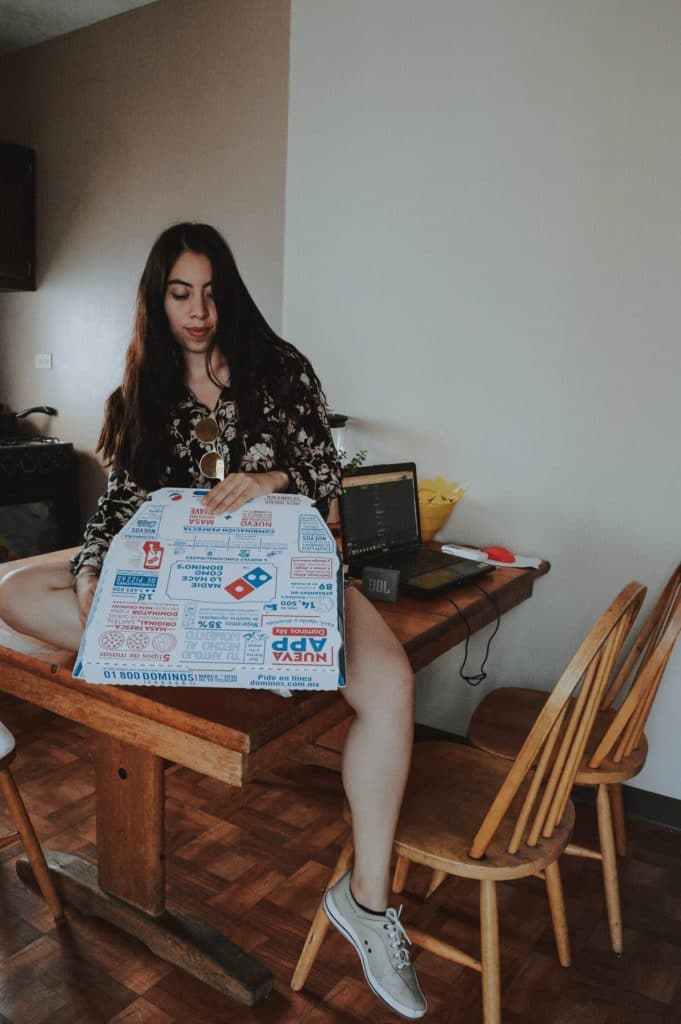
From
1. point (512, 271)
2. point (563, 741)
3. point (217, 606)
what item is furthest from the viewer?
point (512, 271)

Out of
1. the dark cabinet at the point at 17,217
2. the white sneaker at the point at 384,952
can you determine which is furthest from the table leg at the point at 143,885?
the dark cabinet at the point at 17,217

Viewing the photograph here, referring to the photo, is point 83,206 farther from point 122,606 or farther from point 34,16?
point 122,606

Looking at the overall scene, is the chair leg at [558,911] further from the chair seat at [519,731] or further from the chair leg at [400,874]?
the chair leg at [400,874]

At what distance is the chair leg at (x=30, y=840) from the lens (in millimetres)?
1562

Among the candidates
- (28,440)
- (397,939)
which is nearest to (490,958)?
(397,939)

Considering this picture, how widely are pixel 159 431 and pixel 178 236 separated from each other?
1.32ft

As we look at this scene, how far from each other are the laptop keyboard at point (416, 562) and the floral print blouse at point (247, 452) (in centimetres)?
34

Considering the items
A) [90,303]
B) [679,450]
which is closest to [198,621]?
[679,450]

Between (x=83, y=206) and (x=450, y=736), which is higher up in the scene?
(x=83, y=206)

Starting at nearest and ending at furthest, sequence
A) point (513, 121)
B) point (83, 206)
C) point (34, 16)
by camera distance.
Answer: point (513, 121) → point (34, 16) → point (83, 206)

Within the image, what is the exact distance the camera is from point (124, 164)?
3.26 metres

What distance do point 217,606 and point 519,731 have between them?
0.96 m

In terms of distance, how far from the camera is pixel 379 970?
4.25 feet

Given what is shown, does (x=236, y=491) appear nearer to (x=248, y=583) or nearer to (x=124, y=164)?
(x=248, y=583)
